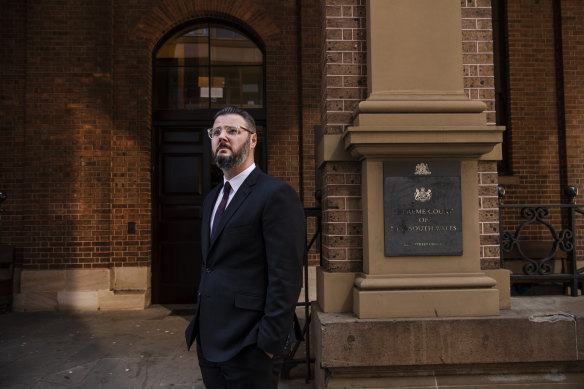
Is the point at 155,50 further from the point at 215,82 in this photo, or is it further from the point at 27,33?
the point at 27,33

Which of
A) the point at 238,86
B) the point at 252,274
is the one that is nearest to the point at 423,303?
the point at 252,274

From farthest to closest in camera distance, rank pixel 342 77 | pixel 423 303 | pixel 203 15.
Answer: pixel 203 15, pixel 342 77, pixel 423 303

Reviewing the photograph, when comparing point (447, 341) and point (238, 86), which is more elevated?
point (238, 86)

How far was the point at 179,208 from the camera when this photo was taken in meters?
7.46

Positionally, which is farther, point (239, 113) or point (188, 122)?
point (188, 122)

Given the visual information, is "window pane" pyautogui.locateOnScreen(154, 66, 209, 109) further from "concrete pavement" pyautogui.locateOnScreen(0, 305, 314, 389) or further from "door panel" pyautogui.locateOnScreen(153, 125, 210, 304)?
"concrete pavement" pyautogui.locateOnScreen(0, 305, 314, 389)

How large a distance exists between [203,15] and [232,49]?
744mm

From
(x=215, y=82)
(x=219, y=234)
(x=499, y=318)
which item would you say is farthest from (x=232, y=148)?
(x=215, y=82)

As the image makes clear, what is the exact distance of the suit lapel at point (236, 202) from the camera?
2.04 meters

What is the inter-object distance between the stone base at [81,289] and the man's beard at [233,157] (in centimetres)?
547

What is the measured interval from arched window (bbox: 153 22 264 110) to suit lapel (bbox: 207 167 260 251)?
574 cm

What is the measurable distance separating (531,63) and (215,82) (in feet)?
18.2

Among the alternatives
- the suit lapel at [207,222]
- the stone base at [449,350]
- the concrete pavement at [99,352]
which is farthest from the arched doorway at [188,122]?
the suit lapel at [207,222]

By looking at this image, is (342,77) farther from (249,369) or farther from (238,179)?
(249,369)
